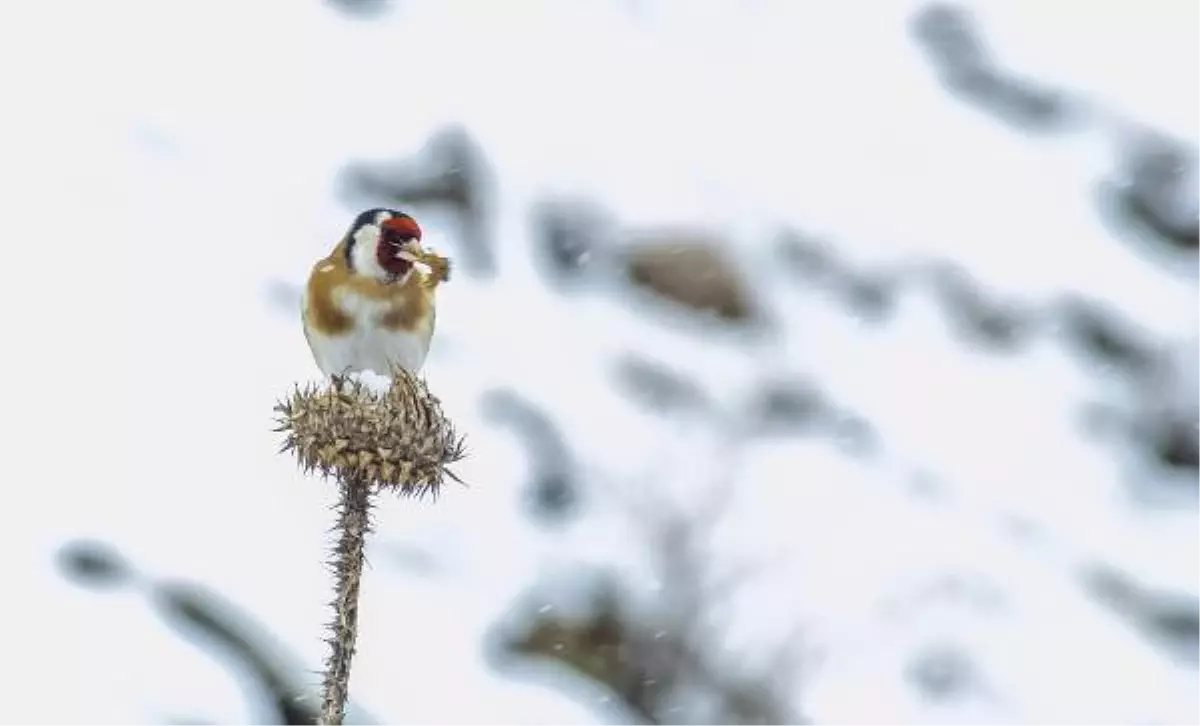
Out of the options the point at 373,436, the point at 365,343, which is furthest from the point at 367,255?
the point at 373,436

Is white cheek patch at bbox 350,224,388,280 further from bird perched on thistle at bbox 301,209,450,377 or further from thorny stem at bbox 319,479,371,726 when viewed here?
thorny stem at bbox 319,479,371,726

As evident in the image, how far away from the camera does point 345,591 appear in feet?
11.1

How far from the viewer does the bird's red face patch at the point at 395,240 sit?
15.1 ft

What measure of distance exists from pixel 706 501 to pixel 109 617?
3.67 meters

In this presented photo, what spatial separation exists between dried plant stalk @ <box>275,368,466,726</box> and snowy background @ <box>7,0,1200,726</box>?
276 cm

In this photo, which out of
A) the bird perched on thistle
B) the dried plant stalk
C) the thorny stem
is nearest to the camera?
the thorny stem

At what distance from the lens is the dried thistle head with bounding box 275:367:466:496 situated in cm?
357

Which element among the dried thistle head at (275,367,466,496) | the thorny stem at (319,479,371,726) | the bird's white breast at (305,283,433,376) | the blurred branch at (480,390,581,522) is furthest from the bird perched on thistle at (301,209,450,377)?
the blurred branch at (480,390,581,522)

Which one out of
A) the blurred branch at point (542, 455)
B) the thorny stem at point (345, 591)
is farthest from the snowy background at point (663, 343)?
the thorny stem at point (345, 591)

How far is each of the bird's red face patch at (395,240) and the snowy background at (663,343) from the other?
1.88 metres

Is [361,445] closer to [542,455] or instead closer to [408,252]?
[408,252]

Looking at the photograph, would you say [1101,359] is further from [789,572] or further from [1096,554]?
[789,572]

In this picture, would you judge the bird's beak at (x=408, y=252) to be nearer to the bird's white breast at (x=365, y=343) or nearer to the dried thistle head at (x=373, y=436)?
the bird's white breast at (x=365, y=343)

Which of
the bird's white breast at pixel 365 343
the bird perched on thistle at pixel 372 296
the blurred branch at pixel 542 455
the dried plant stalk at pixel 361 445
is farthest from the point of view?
the blurred branch at pixel 542 455
